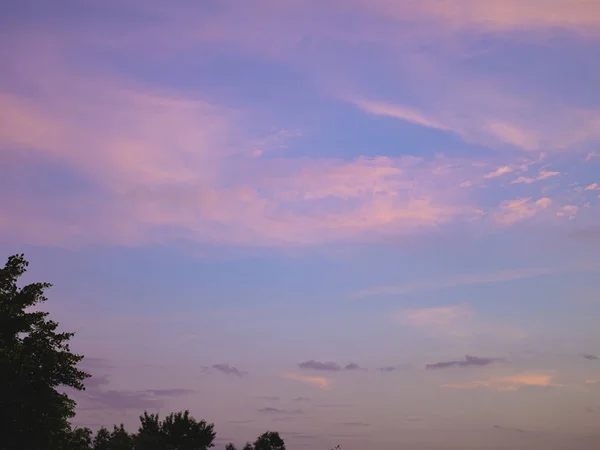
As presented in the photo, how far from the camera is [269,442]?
515 feet

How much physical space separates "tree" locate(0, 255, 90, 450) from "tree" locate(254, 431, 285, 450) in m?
128

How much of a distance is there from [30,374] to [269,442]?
436ft

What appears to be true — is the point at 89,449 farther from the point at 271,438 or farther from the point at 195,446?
the point at 271,438

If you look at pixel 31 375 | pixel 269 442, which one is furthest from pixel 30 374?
pixel 269 442

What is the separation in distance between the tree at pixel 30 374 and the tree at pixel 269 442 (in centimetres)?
12782

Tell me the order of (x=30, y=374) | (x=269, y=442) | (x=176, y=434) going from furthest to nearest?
1. (x=269, y=442)
2. (x=176, y=434)
3. (x=30, y=374)

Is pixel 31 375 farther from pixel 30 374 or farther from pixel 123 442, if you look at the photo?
pixel 123 442

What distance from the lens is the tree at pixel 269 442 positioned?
156262mm

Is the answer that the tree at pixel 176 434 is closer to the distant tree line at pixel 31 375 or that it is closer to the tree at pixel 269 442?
the distant tree line at pixel 31 375

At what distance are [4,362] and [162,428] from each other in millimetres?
56622

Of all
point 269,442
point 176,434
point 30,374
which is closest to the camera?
point 30,374

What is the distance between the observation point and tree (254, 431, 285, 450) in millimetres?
156262

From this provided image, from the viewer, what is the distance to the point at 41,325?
3494 centimetres

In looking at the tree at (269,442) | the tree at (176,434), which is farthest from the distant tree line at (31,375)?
the tree at (269,442)
